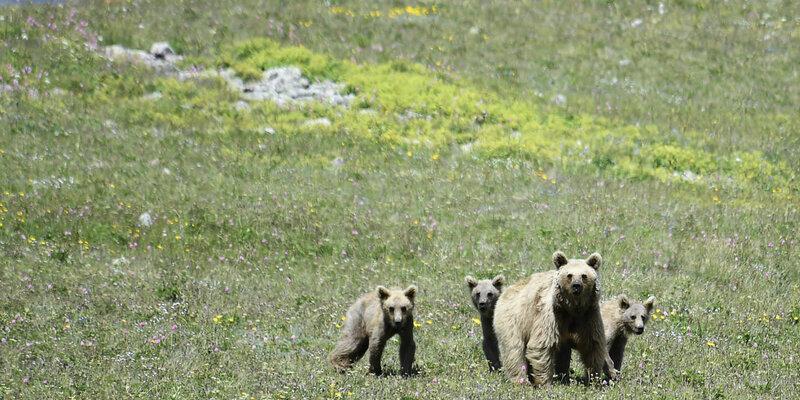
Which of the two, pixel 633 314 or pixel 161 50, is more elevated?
pixel 633 314

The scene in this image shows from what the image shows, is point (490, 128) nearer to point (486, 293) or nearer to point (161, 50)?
point (161, 50)

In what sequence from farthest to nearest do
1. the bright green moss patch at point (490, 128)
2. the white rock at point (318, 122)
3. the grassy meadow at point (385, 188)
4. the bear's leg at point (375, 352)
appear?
the white rock at point (318, 122)
the bright green moss patch at point (490, 128)
the grassy meadow at point (385, 188)
the bear's leg at point (375, 352)

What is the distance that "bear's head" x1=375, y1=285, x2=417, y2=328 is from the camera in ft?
36.8

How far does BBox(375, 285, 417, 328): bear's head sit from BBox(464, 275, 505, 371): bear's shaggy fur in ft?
3.63

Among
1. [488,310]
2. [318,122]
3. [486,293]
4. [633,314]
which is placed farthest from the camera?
[318,122]

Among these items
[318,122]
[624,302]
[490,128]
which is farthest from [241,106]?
[624,302]

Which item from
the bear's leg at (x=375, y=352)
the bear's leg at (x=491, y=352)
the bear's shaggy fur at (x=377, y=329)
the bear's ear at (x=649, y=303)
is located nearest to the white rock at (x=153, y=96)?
the bear's shaggy fur at (x=377, y=329)

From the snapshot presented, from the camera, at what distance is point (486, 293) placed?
12.4 meters

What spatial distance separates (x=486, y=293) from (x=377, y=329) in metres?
1.75

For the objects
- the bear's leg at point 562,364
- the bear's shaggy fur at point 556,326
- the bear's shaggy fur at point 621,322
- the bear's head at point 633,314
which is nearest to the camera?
the bear's shaggy fur at point 556,326

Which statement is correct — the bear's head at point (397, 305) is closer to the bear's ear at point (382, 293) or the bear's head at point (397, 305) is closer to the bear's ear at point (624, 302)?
the bear's ear at point (382, 293)

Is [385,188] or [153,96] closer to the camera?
[385,188]

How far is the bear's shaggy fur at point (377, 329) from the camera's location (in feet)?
37.6

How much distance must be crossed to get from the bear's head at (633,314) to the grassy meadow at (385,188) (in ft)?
1.95
